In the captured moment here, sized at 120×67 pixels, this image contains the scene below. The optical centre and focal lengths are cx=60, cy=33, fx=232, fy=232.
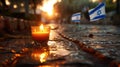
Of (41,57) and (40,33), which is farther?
(40,33)

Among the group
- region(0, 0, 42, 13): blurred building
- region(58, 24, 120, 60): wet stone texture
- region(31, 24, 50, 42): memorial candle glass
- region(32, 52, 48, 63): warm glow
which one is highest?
region(0, 0, 42, 13): blurred building

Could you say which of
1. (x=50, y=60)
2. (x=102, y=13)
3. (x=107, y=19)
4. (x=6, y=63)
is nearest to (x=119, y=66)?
(x=50, y=60)

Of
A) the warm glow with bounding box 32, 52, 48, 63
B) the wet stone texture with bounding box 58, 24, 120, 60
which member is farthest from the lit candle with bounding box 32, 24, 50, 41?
the warm glow with bounding box 32, 52, 48, 63

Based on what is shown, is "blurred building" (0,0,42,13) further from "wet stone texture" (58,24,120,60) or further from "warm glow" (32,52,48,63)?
"warm glow" (32,52,48,63)

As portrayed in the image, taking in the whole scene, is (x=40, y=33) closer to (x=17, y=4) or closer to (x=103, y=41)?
(x=103, y=41)

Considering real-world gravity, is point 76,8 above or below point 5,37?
above

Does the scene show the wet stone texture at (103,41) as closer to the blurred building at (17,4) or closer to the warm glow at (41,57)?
the warm glow at (41,57)

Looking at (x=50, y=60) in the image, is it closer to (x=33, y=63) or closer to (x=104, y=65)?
(x=33, y=63)

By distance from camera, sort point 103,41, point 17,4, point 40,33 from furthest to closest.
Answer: point 17,4, point 103,41, point 40,33

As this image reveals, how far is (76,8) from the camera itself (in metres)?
43.6

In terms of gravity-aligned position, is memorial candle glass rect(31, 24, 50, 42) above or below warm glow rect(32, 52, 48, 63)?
above

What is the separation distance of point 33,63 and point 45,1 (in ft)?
143

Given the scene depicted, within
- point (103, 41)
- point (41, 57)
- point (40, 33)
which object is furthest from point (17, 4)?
point (41, 57)

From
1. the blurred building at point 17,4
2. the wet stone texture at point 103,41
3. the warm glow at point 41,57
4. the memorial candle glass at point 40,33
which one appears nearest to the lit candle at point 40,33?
the memorial candle glass at point 40,33
